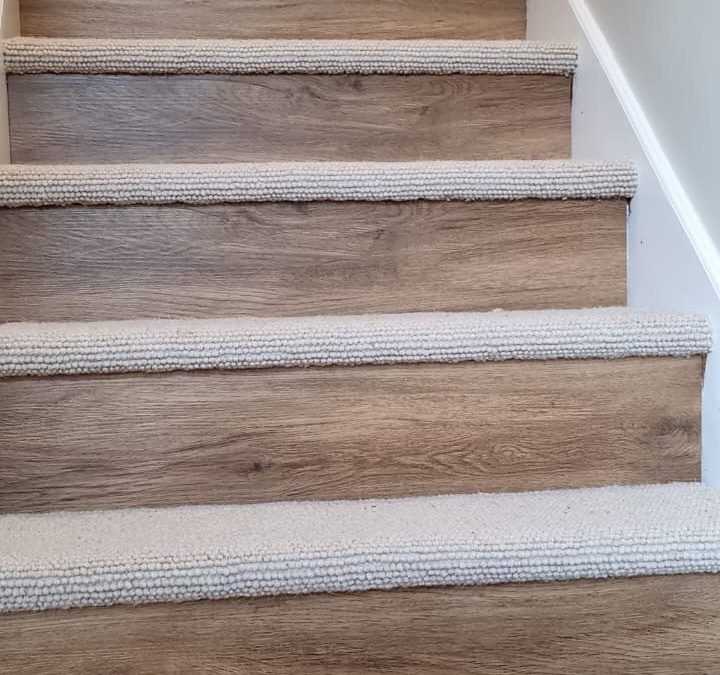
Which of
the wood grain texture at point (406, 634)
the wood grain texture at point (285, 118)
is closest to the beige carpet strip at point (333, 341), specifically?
the wood grain texture at point (406, 634)

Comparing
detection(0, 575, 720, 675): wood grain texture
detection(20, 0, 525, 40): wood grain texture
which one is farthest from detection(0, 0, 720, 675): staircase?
detection(20, 0, 525, 40): wood grain texture

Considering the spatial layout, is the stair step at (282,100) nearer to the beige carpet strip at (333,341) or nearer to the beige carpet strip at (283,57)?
the beige carpet strip at (283,57)

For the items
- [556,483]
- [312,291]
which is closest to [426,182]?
[312,291]

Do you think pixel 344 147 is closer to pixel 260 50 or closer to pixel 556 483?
pixel 260 50

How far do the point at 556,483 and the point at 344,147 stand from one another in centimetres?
62

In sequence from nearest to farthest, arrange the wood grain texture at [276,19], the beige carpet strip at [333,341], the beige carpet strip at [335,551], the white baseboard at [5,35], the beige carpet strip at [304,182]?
the beige carpet strip at [335,551]
the beige carpet strip at [333,341]
the beige carpet strip at [304,182]
the white baseboard at [5,35]
the wood grain texture at [276,19]

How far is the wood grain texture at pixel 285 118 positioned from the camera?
1.17 metres

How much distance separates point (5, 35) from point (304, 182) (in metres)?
0.61

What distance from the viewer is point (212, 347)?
2.80ft

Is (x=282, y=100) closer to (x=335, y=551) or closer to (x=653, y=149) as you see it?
(x=653, y=149)

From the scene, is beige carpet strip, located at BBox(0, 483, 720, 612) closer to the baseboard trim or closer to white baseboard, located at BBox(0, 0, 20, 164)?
the baseboard trim

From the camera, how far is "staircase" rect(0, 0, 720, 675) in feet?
2.43

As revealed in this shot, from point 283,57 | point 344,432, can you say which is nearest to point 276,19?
point 283,57

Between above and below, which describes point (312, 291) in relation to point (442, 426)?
above
